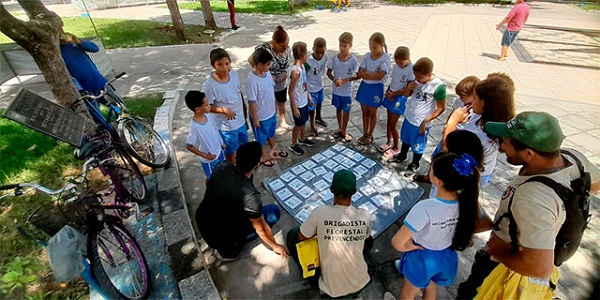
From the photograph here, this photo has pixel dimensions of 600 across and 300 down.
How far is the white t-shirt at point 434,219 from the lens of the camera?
6.39 feet

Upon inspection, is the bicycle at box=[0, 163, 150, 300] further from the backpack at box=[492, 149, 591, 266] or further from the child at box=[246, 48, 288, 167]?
the backpack at box=[492, 149, 591, 266]

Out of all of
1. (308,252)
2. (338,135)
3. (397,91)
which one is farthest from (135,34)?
(308,252)

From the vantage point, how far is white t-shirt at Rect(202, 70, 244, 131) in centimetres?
355

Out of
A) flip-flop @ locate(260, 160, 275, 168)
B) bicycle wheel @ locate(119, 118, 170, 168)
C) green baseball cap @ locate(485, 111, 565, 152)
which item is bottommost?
flip-flop @ locate(260, 160, 275, 168)

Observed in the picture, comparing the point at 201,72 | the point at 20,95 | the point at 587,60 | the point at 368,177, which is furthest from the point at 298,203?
the point at 587,60

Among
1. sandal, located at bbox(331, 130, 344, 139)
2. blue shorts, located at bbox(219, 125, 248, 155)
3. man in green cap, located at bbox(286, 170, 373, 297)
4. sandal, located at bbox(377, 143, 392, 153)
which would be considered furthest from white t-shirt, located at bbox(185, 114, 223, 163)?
sandal, located at bbox(377, 143, 392, 153)

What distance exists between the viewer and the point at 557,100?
6.48 metres

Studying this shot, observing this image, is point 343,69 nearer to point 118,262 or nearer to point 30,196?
point 118,262

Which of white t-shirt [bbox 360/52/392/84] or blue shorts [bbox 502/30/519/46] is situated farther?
blue shorts [bbox 502/30/519/46]

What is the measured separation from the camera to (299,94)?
14.5 feet

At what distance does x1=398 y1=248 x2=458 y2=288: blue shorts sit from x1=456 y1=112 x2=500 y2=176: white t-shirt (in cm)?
110

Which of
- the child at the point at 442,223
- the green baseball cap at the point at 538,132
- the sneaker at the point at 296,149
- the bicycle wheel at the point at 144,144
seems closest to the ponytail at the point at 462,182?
the child at the point at 442,223

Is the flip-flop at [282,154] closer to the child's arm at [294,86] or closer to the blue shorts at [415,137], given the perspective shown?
the child's arm at [294,86]

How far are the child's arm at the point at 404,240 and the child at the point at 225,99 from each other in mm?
2516
